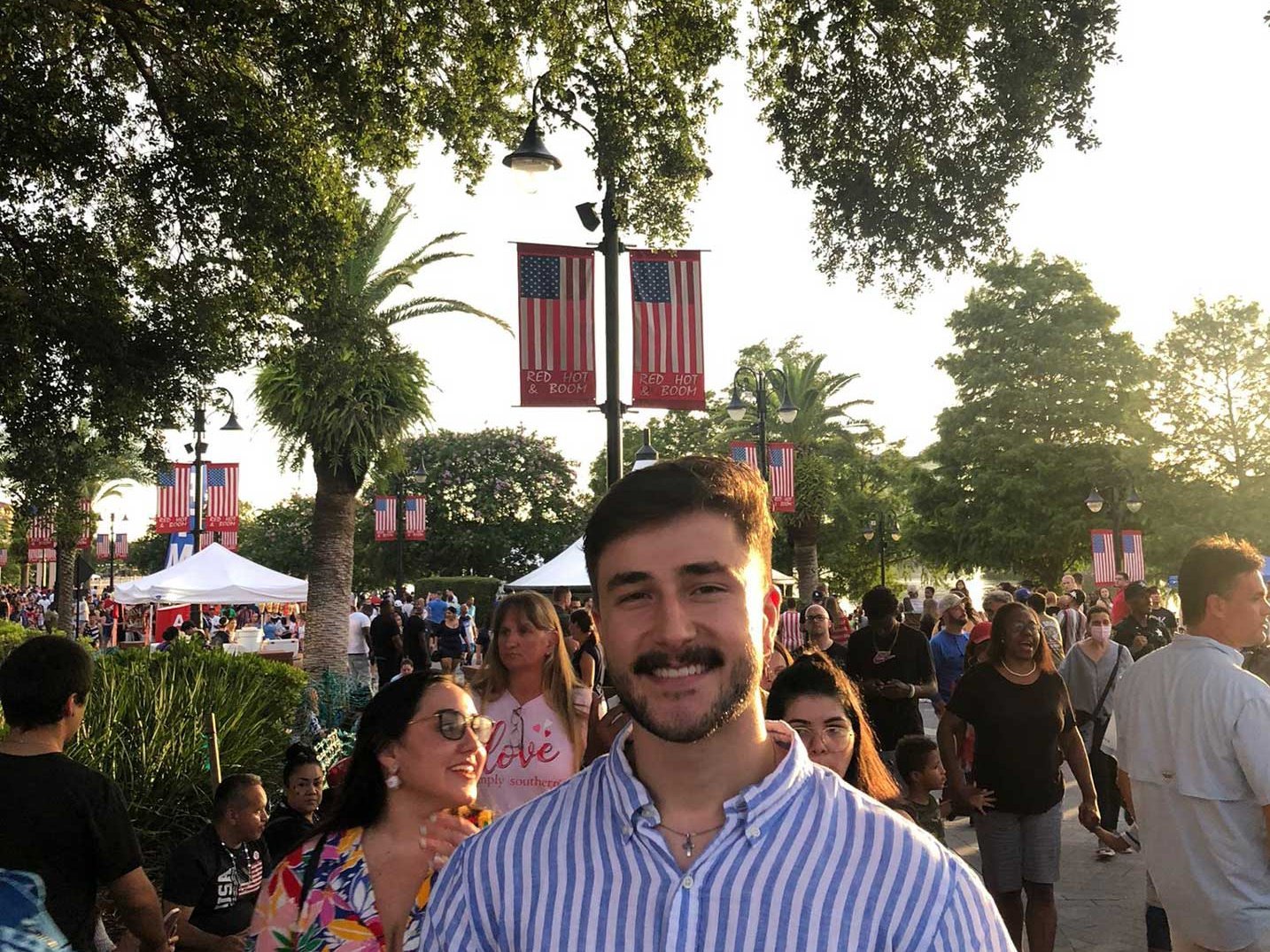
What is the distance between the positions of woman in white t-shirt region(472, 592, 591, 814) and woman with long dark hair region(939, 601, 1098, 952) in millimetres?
2046

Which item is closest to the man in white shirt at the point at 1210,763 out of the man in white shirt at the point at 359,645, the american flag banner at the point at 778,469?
the man in white shirt at the point at 359,645

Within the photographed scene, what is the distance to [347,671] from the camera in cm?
2017

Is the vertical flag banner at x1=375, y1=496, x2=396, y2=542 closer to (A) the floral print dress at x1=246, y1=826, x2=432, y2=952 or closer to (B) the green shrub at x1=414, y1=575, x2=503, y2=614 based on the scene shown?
(B) the green shrub at x1=414, y1=575, x2=503, y2=614

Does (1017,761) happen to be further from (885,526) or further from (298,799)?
(885,526)

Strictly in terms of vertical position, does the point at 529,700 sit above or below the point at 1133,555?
below

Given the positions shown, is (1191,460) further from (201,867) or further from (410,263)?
(201,867)

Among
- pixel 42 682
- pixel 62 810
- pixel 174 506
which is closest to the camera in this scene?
pixel 62 810

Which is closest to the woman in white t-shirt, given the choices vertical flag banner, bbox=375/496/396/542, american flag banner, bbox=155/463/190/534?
american flag banner, bbox=155/463/190/534

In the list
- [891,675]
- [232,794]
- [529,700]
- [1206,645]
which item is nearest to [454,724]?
[232,794]

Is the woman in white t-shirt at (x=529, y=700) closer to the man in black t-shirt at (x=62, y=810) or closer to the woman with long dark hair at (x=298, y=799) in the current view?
the woman with long dark hair at (x=298, y=799)

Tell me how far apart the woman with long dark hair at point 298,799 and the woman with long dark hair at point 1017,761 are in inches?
124

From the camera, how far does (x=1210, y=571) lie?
4.59 m

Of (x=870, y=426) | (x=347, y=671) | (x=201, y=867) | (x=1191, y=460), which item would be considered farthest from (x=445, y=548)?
(x=201, y=867)

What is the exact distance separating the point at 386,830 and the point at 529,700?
234 cm
